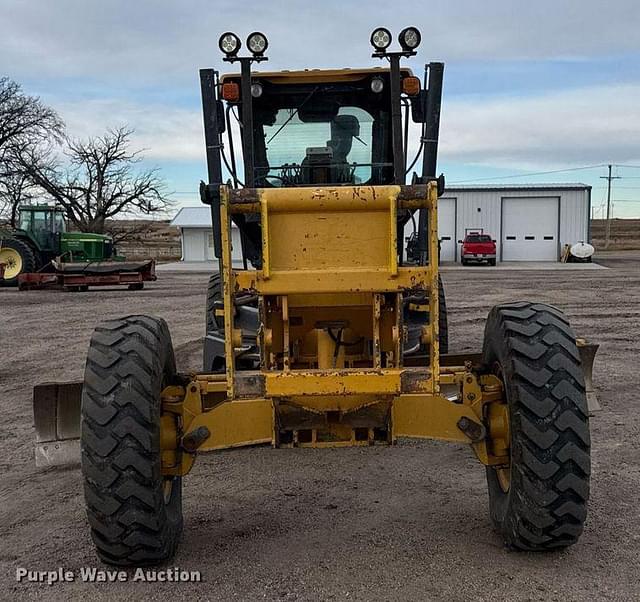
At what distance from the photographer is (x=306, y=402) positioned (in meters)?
3.87

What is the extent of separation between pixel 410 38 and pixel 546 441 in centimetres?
318

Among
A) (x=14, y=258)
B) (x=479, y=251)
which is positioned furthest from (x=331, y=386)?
(x=479, y=251)

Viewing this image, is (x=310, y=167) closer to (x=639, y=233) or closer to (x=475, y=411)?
(x=475, y=411)

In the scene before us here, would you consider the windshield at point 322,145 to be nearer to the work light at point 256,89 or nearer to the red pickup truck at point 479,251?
the work light at point 256,89

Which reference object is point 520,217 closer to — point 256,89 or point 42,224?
point 42,224

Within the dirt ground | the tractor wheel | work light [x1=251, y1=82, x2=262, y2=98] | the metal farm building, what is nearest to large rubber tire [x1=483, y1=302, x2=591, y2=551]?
the dirt ground

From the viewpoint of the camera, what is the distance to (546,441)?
12.4 ft

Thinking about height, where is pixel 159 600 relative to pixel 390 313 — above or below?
below

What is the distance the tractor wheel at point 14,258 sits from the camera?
1013 inches

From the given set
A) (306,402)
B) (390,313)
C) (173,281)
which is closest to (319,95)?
(390,313)

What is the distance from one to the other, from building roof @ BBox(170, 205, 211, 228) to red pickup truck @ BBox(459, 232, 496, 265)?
17.7 m

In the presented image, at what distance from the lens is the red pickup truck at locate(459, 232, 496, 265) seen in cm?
4038

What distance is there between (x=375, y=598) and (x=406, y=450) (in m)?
2.51

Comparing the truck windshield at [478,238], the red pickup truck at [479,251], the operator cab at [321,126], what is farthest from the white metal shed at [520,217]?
the operator cab at [321,126]
